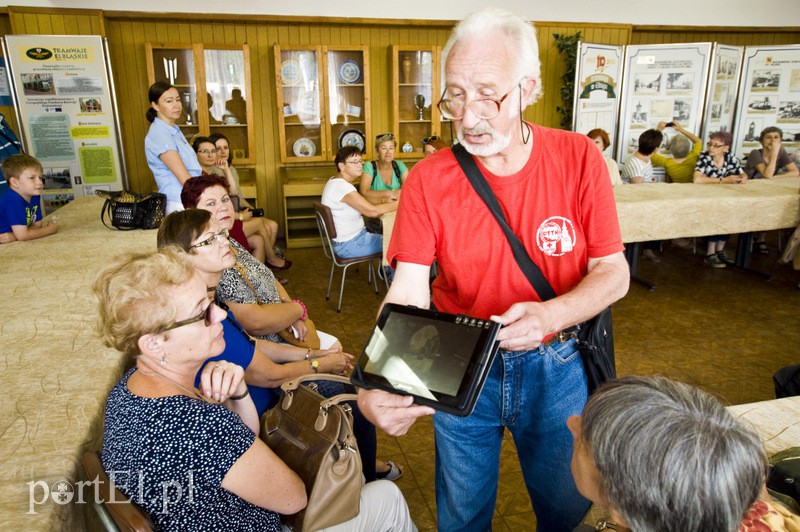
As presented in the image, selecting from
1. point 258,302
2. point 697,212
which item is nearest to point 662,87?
point 697,212

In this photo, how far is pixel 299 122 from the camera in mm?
6473

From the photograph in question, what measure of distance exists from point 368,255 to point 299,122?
9.17 feet

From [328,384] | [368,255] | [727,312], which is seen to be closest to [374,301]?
[368,255]

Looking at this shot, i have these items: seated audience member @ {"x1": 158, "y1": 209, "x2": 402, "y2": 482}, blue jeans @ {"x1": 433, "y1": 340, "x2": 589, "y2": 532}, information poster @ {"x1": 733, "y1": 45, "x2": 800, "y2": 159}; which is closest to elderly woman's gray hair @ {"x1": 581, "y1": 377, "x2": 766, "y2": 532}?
blue jeans @ {"x1": 433, "y1": 340, "x2": 589, "y2": 532}

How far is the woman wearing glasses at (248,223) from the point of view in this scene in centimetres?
496

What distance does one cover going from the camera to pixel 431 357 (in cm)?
106

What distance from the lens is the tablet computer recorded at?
39.8 inches

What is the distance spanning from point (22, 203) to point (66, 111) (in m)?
2.89

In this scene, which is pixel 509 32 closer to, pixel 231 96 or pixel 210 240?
pixel 210 240

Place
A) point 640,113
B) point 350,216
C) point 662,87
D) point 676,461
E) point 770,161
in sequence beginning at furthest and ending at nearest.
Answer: point 640,113 → point 662,87 → point 770,161 → point 350,216 → point 676,461

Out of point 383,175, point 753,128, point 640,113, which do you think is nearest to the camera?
point 383,175

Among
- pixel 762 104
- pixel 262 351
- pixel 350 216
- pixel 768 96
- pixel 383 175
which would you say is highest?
pixel 768 96

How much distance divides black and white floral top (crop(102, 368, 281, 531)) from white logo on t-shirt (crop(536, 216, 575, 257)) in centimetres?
79

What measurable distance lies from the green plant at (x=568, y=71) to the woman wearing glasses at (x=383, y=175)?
117 inches
